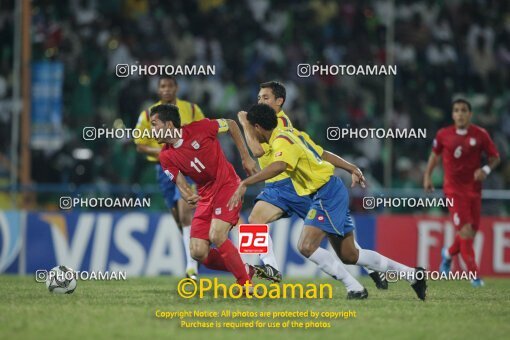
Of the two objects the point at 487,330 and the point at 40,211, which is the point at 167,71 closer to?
the point at 40,211

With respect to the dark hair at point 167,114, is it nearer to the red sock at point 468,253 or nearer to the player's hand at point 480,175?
the player's hand at point 480,175

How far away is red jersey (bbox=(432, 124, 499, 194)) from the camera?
1381 cm

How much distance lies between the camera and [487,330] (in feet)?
27.8

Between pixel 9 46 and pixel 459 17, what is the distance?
9298mm

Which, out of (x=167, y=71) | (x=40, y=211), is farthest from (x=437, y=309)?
(x=40, y=211)

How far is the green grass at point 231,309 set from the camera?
8141mm

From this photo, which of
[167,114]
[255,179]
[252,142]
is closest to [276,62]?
[252,142]

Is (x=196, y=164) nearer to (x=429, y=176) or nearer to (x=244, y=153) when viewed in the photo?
(x=244, y=153)

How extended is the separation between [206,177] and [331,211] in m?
1.45

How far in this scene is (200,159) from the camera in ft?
35.8

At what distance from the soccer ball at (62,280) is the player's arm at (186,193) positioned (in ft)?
4.89

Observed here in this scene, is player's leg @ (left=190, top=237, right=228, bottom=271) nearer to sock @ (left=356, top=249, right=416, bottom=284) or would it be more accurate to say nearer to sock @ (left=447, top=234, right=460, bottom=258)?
sock @ (left=356, top=249, right=416, bottom=284)

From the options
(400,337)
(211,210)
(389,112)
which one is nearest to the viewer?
(400,337)

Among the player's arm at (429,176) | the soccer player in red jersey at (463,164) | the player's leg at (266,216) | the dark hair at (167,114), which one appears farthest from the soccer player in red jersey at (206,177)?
the soccer player in red jersey at (463,164)
